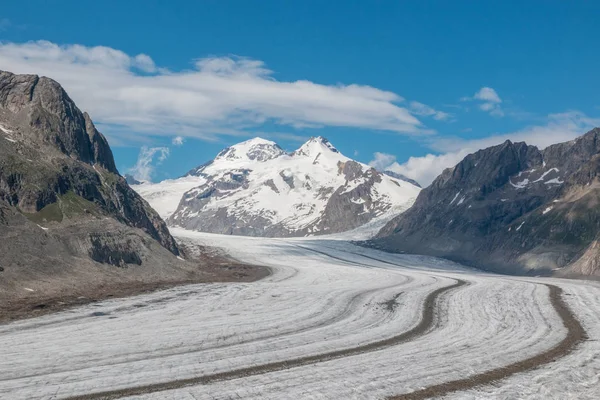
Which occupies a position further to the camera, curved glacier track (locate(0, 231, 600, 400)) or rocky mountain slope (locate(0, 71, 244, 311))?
rocky mountain slope (locate(0, 71, 244, 311))

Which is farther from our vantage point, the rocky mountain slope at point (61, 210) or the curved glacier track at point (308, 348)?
the rocky mountain slope at point (61, 210)

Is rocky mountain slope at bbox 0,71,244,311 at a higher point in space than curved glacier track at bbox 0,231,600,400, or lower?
higher

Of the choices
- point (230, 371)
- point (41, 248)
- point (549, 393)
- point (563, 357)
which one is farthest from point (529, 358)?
point (41, 248)

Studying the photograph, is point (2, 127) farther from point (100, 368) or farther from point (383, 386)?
Answer: point (383, 386)

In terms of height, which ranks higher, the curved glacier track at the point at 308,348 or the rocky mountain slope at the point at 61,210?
the rocky mountain slope at the point at 61,210
